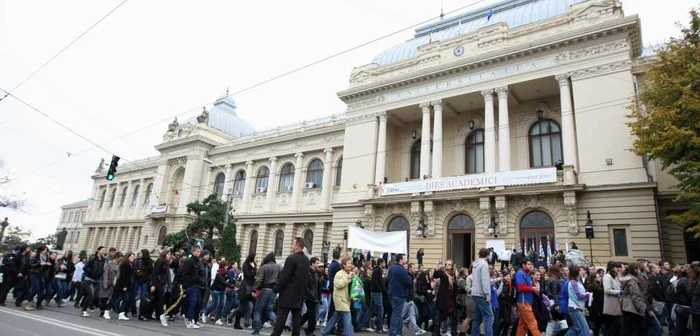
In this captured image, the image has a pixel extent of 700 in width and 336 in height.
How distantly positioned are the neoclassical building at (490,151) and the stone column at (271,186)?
0.10m

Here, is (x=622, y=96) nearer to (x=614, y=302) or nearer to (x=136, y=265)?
(x=614, y=302)

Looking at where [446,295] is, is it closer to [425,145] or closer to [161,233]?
[425,145]

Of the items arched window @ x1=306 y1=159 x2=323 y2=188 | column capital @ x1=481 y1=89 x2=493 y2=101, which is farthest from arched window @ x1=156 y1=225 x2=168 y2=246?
column capital @ x1=481 y1=89 x2=493 y2=101

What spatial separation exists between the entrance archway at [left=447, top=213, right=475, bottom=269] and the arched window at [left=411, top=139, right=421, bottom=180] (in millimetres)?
5953

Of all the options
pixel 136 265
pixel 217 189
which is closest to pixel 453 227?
pixel 136 265

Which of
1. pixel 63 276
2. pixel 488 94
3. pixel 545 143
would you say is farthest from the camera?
pixel 545 143

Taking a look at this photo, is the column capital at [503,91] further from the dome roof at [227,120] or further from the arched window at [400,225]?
the dome roof at [227,120]

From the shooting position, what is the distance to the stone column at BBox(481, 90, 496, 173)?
2139 cm

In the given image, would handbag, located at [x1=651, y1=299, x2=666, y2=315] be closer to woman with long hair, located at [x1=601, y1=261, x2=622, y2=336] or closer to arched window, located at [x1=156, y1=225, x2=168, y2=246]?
woman with long hair, located at [x1=601, y1=261, x2=622, y2=336]

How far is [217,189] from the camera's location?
132 feet

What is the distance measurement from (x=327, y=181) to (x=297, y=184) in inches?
121

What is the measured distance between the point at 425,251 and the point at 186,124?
30.6 meters

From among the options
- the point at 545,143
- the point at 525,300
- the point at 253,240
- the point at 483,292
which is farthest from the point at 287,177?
the point at 525,300

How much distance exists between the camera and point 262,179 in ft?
123
